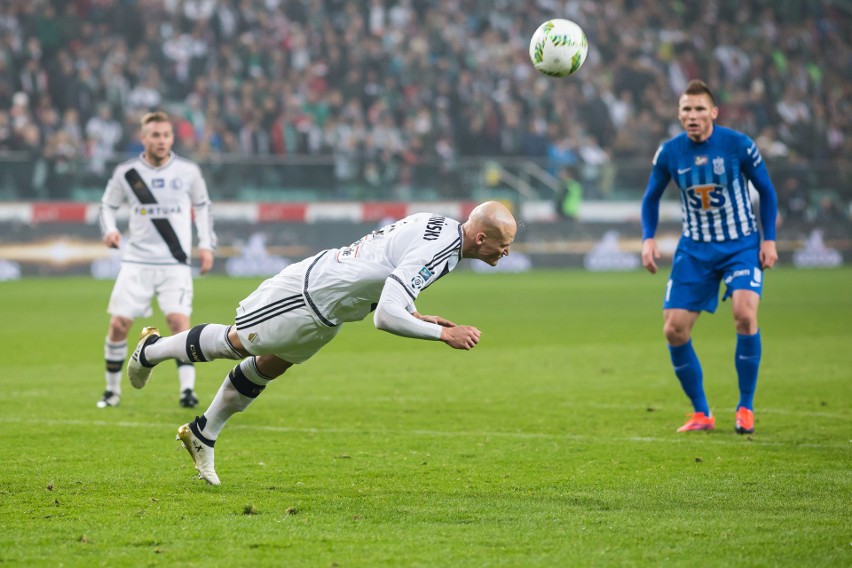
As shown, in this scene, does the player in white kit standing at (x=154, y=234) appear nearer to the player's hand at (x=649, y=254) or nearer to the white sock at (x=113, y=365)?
the white sock at (x=113, y=365)

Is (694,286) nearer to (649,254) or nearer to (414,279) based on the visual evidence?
(649,254)

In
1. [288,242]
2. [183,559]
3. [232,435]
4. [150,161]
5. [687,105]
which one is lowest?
[288,242]

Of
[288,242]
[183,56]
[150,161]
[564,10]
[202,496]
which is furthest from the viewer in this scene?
[564,10]

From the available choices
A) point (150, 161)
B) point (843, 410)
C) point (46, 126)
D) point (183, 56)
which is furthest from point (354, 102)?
point (843, 410)

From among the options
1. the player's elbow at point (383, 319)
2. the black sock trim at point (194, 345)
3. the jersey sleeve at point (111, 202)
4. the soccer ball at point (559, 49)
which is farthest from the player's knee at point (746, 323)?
the jersey sleeve at point (111, 202)

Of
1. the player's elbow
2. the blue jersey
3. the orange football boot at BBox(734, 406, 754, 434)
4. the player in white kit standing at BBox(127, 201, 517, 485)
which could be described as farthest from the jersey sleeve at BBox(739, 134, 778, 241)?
the player's elbow

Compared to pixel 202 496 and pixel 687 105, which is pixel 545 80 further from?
pixel 202 496

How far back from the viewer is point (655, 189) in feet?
30.2

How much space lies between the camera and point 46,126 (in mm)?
24750

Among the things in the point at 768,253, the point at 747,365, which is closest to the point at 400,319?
the point at 768,253

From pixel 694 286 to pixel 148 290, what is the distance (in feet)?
15.5

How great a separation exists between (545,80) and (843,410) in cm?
2136

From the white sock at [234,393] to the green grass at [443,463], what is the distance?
332 mm

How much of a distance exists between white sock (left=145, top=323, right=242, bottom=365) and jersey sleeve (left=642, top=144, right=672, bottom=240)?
377 cm
